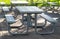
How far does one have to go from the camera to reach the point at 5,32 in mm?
5121

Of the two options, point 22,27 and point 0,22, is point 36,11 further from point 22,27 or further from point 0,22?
point 0,22

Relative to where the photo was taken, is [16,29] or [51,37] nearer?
[51,37]

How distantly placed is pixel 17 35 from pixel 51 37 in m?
0.89

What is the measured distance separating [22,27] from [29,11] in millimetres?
964

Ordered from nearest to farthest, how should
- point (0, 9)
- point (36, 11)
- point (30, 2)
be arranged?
point (36, 11) < point (0, 9) < point (30, 2)

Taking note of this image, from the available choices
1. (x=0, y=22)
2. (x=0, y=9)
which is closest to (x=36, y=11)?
(x=0, y=22)

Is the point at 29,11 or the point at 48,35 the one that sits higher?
the point at 29,11

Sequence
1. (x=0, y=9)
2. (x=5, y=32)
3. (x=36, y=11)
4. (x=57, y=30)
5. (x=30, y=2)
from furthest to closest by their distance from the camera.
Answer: (x=30, y=2)
(x=0, y=9)
(x=57, y=30)
(x=5, y=32)
(x=36, y=11)

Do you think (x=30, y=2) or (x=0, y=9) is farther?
(x=30, y=2)

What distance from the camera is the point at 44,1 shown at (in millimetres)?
9156

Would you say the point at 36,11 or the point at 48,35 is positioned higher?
the point at 36,11

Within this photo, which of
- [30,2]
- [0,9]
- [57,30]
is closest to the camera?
[57,30]

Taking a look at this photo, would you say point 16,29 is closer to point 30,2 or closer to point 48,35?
point 48,35

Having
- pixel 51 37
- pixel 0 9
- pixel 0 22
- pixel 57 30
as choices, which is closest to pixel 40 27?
pixel 57 30
